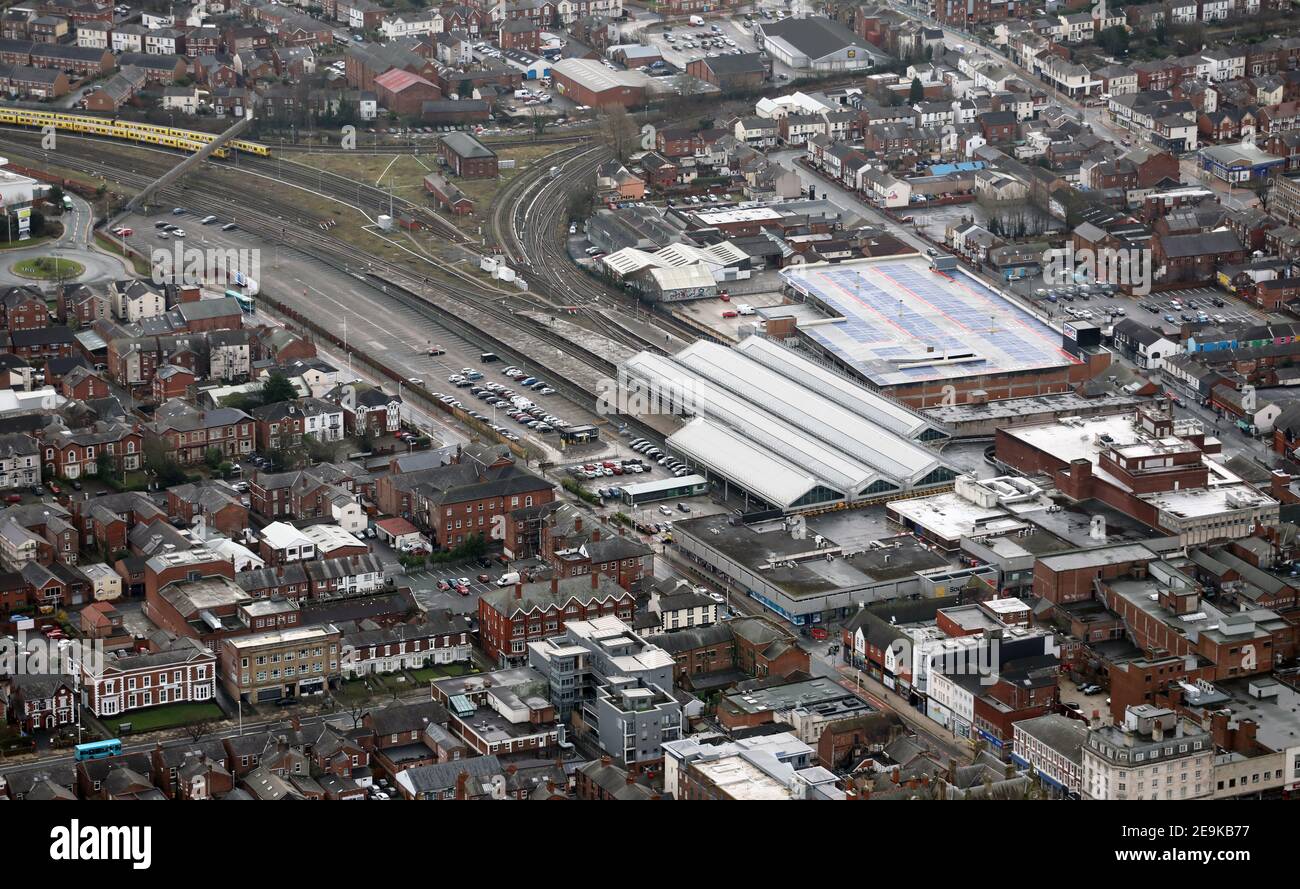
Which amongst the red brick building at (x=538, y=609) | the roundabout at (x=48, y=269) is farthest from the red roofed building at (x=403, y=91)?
the red brick building at (x=538, y=609)

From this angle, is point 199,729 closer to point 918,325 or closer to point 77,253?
point 918,325

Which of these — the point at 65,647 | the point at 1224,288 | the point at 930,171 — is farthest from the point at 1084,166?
the point at 65,647

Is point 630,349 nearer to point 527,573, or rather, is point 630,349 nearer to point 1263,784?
point 527,573

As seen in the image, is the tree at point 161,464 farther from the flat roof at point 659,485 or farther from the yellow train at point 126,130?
the yellow train at point 126,130

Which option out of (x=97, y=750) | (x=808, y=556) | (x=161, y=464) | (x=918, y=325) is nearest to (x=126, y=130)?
(x=161, y=464)

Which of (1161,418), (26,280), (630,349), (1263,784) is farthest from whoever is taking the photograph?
(26,280)

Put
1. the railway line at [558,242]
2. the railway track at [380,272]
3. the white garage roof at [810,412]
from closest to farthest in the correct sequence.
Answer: the white garage roof at [810,412] < the railway track at [380,272] < the railway line at [558,242]
